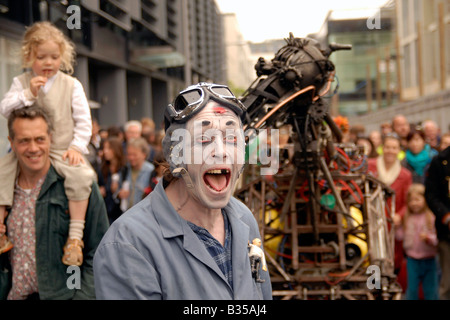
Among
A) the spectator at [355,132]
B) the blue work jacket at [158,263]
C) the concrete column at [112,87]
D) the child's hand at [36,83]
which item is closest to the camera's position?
the blue work jacket at [158,263]

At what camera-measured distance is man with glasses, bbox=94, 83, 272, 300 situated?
1831 millimetres

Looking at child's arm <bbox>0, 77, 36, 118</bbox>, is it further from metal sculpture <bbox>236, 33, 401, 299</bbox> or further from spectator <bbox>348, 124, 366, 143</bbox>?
spectator <bbox>348, 124, 366, 143</bbox>

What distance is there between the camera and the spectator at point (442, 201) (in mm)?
5379

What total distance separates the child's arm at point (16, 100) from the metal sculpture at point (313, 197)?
1.39 metres

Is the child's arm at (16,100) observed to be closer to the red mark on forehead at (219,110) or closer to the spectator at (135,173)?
the red mark on forehead at (219,110)

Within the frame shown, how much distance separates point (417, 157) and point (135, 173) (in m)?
3.98

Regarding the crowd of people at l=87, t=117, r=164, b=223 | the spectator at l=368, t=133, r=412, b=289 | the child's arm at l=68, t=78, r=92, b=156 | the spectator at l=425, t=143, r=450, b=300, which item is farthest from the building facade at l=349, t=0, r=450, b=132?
the child's arm at l=68, t=78, r=92, b=156

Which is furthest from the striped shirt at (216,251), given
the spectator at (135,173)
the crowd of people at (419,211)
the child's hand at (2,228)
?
the spectator at (135,173)

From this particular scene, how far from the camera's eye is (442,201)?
5441 millimetres

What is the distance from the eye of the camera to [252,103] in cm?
386

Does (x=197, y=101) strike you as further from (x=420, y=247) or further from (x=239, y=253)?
(x=420, y=247)

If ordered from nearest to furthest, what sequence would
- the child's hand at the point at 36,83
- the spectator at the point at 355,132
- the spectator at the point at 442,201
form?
the child's hand at the point at 36,83
the spectator at the point at 442,201
the spectator at the point at 355,132

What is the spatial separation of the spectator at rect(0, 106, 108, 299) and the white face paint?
1.47 m
